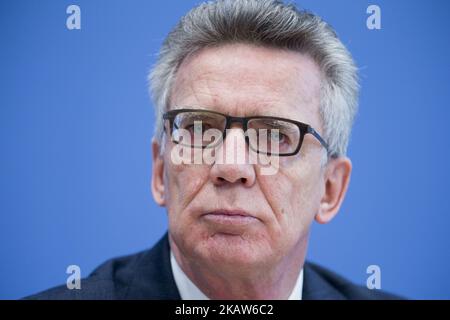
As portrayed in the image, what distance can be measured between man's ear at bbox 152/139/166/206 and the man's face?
0.43ft

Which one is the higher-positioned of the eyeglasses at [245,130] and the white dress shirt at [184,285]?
the eyeglasses at [245,130]

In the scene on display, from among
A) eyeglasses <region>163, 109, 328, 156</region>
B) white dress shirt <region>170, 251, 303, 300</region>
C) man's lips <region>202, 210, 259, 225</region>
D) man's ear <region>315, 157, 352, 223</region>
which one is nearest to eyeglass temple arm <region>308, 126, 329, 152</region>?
eyeglasses <region>163, 109, 328, 156</region>

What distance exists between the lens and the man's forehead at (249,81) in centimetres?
166

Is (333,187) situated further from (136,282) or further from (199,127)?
(136,282)

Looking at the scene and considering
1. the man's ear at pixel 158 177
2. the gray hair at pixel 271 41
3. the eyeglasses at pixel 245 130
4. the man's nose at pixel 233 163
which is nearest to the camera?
the man's nose at pixel 233 163

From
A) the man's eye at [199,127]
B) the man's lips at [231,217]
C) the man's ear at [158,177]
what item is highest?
the man's eye at [199,127]

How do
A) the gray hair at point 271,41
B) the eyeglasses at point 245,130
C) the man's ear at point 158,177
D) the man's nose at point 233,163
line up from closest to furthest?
the man's nose at point 233,163 → the eyeglasses at point 245,130 → the gray hair at point 271,41 → the man's ear at point 158,177

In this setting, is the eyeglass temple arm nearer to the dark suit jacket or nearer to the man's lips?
the man's lips

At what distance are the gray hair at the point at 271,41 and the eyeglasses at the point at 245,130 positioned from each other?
0.18 m

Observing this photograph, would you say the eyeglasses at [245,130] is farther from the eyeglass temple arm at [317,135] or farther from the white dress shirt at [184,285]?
the white dress shirt at [184,285]

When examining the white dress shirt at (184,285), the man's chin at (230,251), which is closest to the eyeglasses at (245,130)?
the man's chin at (230,251)

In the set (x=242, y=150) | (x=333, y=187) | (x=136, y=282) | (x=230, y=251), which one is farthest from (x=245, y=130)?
(x=136, y=282)

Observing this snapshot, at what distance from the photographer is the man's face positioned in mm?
1560
